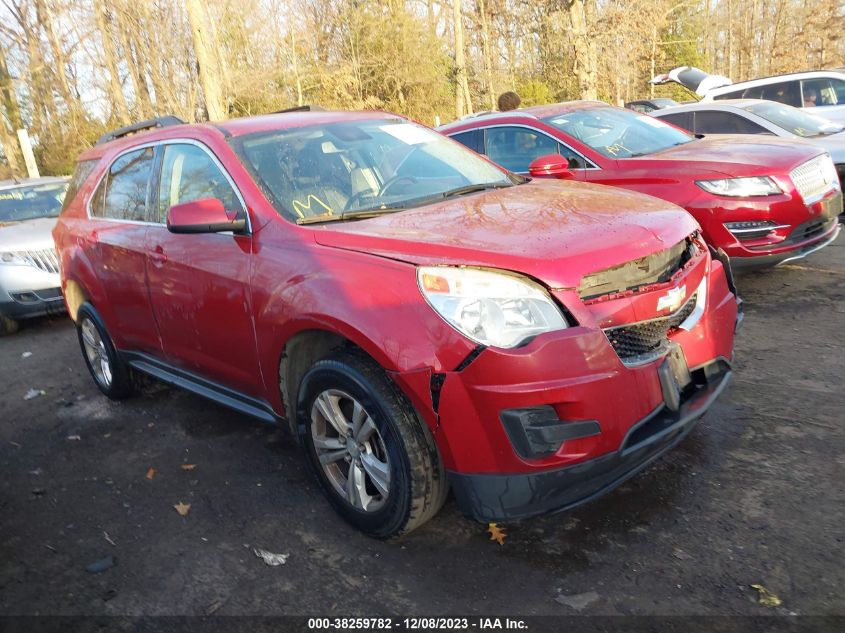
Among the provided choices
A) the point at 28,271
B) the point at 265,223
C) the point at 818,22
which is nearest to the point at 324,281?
the point at 265,223

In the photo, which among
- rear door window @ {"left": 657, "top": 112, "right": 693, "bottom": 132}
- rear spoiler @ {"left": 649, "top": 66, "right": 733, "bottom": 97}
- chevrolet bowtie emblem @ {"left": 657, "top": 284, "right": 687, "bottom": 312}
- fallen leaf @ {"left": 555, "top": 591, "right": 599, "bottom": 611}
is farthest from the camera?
rear spoiler @ {"left": 649, "top": 66, "right": 733, "bottom": 97}

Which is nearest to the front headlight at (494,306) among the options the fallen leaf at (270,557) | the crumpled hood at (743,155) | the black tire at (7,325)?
the fallen leaf at (270,557)

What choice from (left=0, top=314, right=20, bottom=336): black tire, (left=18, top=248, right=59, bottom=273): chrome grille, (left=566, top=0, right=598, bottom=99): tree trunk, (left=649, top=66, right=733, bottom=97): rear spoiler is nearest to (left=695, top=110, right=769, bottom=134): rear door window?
(left=649, top=66, right=733, bottom=97): rear spoiler

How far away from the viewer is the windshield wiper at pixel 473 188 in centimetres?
366

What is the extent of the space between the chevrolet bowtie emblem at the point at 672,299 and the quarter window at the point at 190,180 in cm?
200

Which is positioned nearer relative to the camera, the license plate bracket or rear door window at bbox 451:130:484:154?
the license plate bracket

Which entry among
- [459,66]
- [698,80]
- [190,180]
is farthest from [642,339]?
[459,66]

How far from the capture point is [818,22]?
106 feet

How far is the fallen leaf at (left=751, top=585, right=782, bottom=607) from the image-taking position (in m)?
2.38

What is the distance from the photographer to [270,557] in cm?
302

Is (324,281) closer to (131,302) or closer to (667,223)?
(667,223)

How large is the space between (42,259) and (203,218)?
17.9 ft

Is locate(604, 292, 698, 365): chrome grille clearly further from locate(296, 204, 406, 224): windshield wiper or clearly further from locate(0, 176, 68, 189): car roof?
Result: locate(0, 176, 68, 189): car roof

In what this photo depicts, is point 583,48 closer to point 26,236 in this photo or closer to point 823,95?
point 823,95
